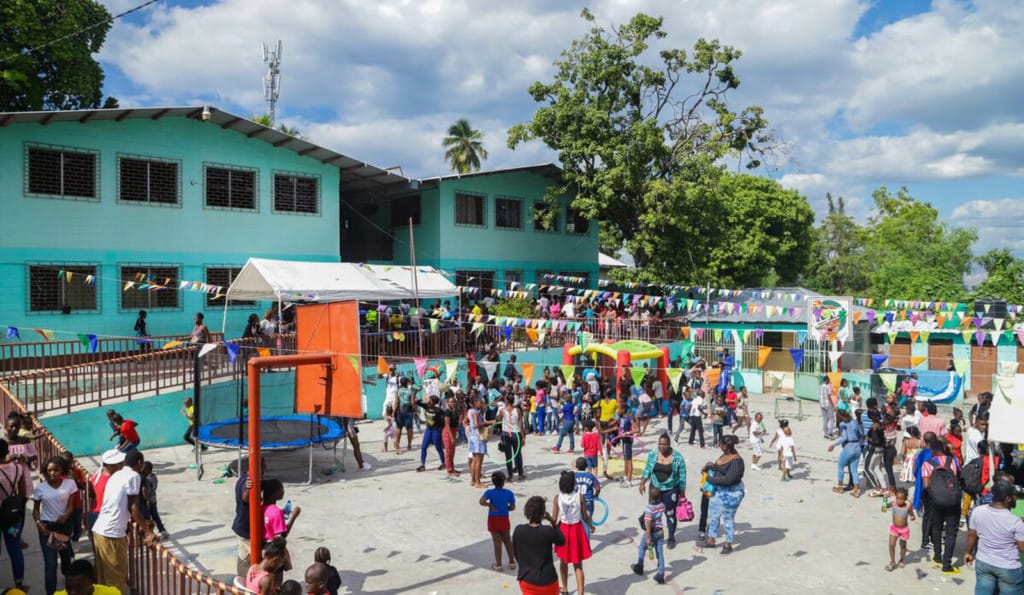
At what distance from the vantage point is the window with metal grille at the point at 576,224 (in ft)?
104

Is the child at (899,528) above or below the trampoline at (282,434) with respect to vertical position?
below

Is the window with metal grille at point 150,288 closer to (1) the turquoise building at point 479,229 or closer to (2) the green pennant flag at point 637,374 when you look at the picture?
(1) the turquoise building at point 479,229

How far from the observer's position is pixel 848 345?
29422 mm

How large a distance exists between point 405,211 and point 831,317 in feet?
52.3

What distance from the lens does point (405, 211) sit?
28281mm

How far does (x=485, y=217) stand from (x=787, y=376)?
12872 millimetres

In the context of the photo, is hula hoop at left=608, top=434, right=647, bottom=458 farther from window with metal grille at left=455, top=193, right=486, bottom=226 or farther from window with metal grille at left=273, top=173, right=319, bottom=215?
window with metal grille at left=273, top=173, right=319, bottom=215

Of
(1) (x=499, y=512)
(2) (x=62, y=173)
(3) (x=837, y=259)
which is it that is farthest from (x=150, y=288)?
(3) (x=837, y=259)

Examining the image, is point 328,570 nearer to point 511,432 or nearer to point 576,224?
point 511,432

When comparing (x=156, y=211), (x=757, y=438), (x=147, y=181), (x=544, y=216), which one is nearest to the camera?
(x=757, y=438)

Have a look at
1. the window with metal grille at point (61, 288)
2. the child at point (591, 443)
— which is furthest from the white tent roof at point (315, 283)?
the child at point (591, 443)

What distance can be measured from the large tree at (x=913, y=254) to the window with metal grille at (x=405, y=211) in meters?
24.2

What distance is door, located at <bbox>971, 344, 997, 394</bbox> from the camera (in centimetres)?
2552

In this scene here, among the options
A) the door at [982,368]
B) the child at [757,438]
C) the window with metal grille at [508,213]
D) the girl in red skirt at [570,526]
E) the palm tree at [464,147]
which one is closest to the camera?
the girl in red skirt at [570,526]
